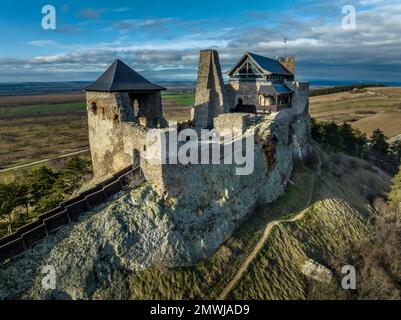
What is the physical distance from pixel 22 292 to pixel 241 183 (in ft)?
47.4

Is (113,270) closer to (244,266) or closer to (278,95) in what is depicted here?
(244,266)

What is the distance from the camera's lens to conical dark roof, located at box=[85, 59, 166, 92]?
2198 cm

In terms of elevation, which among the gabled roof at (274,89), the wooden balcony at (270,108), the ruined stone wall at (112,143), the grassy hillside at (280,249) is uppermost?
the gabled roof at (274,89)

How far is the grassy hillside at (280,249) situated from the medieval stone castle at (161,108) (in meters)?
4.69

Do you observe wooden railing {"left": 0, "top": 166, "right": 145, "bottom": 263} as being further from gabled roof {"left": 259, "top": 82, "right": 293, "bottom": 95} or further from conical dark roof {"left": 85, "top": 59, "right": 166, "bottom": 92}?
gabled roof {"left": 259, "top": 82, "right": 293, "bottom": 95}

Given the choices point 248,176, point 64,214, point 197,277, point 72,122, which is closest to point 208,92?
point 248,176

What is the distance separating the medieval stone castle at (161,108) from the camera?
65.9 feet

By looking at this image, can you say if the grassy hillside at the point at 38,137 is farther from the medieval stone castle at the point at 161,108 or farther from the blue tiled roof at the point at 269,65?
the blue tiled roof at the point at 269,65

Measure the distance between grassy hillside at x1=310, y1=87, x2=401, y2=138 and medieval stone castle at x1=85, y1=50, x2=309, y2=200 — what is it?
42.8m

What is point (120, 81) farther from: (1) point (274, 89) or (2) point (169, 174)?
(1) point (274, 89)

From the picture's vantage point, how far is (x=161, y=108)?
2625cm

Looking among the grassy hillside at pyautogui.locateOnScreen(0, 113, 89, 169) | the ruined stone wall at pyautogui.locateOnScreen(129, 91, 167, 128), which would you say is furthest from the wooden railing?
the grassy hillside at pyautogui.locateOnScreen(0, 113, 89, 169)

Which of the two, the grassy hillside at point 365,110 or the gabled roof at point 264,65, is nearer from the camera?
the gabled roof at point 264,65

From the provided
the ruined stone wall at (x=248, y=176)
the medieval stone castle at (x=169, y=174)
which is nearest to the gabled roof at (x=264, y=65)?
the medieval stone castle at (x=169, y=174)
